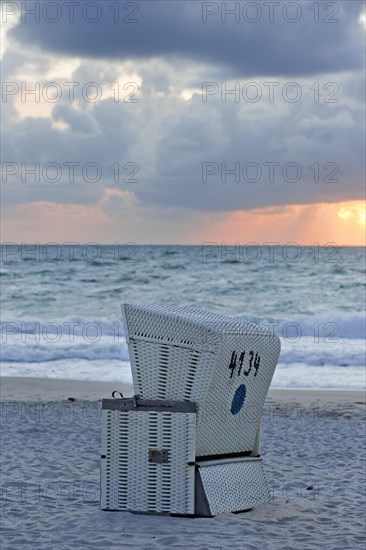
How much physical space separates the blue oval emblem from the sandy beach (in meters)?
0.74

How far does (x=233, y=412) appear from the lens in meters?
6.80

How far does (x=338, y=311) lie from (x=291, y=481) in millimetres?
32952

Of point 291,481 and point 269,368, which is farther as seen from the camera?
point 291,481

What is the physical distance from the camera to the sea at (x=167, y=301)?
848 inches

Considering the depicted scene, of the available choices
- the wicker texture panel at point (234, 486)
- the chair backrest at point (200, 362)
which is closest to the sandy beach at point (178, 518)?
the wicker texture panel at point (234, 486)

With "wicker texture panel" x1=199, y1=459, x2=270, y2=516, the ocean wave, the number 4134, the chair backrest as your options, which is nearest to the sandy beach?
"wicker texture panel" x1=199, y1=459, x2=270, y2=516

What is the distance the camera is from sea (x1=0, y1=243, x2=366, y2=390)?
21.5 meters

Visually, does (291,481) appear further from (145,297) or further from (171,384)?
(145,297)

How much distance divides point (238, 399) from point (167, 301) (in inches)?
1558

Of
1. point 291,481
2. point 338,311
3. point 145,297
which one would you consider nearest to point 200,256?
point 145,297

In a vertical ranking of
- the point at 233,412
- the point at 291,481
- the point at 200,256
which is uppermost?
the point at 200,256

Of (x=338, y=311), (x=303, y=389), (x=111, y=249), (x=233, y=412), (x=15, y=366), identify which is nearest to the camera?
(x=233, y=412)

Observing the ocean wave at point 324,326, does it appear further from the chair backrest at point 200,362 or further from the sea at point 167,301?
the chair backrest at point 200,362

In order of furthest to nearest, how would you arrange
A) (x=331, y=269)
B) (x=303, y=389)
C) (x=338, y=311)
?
(x=331, y=269), (x=338, y=311), (x=303, y=389)
